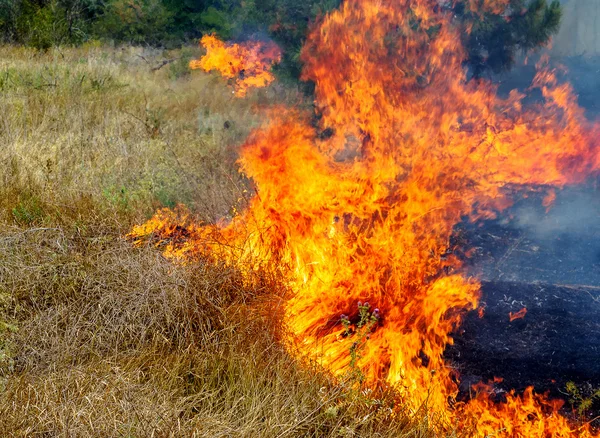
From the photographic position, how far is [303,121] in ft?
23.2

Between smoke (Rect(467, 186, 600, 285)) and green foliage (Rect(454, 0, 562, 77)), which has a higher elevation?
green foliage (Rect(454, 0, 562, 77))

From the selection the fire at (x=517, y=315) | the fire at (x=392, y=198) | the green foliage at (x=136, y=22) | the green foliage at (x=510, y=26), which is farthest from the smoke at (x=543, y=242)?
the green foliage at (x=136, y=22)

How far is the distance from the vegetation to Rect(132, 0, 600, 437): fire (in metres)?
0.28

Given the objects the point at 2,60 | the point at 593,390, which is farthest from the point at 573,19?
the point at 2,60

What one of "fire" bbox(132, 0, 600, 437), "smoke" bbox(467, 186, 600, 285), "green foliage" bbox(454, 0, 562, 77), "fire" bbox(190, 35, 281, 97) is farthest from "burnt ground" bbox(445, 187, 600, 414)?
"fire" bbox(190, 35, 281, 97)

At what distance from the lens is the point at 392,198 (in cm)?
477

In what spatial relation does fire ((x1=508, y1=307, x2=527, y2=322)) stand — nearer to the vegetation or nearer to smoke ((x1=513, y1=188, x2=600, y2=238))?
smoke ((x1=513, y1=188, x2=600, y2=238))

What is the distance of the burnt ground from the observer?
3.63 meters

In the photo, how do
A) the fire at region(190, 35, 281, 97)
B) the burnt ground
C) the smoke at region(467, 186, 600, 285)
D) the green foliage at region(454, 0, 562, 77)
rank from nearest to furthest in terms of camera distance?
the burnt ground → the smoke at region(467, 186, 600, 285) → the green foliage at region(454, 0, 562, 77) → the fire at region(190, 35, 281, 97)

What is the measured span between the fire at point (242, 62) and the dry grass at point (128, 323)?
3989 mm

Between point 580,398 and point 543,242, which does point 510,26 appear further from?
point 580,398

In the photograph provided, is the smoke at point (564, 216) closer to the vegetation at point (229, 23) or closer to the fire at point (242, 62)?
the vegetation at point (229, 23)

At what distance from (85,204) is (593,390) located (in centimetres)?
442

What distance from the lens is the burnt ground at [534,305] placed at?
3627 millimetres
